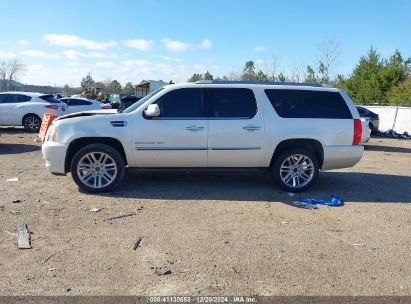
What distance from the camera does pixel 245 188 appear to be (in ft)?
23.6

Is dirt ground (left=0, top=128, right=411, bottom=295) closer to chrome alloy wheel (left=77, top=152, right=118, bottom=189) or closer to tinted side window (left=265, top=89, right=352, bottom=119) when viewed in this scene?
chrome alloy wheel (left=77, top=152, right=118, bottom=189)

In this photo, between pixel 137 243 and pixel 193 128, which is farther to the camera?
pixel 193 128

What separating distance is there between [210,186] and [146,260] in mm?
3272

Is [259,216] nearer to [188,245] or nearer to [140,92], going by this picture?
[188,245]

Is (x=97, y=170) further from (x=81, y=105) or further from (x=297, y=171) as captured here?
(x=81, y=105)

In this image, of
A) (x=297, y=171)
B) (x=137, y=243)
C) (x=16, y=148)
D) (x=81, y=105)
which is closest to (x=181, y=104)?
(x=297, y=171)

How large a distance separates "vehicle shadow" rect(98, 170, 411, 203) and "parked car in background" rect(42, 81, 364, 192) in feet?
1.35

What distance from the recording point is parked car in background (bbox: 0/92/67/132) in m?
16.5

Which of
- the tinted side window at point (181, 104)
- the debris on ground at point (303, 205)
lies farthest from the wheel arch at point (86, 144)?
the debris on ground at point (303, 205)

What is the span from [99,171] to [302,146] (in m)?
3.56

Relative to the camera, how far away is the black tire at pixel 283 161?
686 centimetres

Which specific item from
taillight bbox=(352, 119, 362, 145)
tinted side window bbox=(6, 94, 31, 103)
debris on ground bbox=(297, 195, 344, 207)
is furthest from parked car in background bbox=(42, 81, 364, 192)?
tinted side window bbox=(6, 94, 31, 103)

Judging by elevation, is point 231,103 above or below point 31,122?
above

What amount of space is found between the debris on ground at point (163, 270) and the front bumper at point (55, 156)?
10.8 ft
